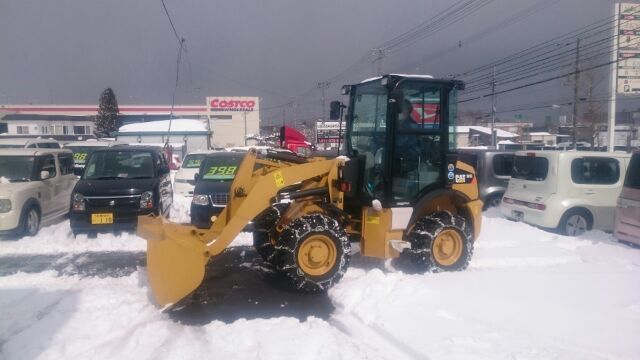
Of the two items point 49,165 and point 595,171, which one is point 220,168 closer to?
point 49,165

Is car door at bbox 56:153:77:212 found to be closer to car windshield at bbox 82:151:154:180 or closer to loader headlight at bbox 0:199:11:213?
car windshield at bbox 82:151:154:180

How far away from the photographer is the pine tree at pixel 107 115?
60.9m

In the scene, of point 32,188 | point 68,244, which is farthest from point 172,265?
point 32,188

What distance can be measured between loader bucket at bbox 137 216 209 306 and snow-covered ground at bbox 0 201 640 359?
294 millimetres

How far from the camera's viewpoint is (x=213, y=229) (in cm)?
635

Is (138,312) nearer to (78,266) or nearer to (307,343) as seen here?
(307,343)

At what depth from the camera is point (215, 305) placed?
5.65 meters

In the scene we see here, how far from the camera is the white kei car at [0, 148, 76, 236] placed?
29.1ft

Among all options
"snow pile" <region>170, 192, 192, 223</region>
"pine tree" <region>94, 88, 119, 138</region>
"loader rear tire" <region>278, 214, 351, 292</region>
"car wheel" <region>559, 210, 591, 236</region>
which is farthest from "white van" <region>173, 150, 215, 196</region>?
"pine tree" <region>94, 88, 119, 138</region>

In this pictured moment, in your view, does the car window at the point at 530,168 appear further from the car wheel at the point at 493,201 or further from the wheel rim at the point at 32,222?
the wheel rim at the point at 32,222

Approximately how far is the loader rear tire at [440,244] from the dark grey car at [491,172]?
5.73m

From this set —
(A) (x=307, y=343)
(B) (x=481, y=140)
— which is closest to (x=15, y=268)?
(A) (x=307, y=343)

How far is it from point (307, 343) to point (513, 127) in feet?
285

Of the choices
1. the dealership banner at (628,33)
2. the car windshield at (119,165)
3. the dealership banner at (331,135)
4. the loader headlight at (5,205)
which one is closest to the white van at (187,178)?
the dealership banner at (331,135)
